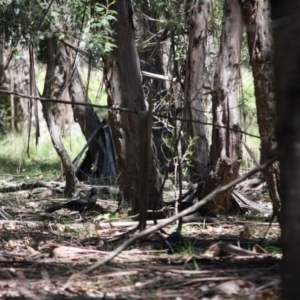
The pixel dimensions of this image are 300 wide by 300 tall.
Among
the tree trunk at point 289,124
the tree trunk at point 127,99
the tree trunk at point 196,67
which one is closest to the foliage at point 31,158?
the tree trunk at point 196,67

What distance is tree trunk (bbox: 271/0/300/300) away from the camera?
153 inches

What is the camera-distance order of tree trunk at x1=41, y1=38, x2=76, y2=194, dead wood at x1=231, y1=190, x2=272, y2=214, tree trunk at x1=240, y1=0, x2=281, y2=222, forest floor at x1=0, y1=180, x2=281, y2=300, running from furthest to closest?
1. tree trunk at x1=41, y1=38, x2=76, y2=194
2. dead wood at x1=231, y1=190, x2=272, y2=214
3. tree trunk at x1=240, y1=0, x2=281, y2=222
4. forest floor at x1=0, y1=180, x2=281, y2=300

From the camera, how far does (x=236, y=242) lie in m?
6.30

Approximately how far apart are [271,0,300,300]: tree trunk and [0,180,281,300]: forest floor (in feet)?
2.34

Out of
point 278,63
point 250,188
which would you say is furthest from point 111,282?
point 250,188

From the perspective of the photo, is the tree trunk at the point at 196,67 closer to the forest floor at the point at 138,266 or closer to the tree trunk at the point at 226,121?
the tree trunk at the point at 226,121

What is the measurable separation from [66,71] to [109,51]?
103 inches

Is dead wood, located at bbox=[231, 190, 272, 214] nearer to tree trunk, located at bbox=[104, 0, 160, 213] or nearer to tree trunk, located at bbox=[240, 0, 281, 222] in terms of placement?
tree trunk, located at bbox=[104, 0, 160, 213]

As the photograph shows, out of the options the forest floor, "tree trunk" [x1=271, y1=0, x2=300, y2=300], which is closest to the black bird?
the forest floor

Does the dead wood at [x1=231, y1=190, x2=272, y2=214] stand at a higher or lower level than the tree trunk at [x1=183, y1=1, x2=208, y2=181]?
lower

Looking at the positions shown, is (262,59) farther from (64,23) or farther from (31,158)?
(31,158)

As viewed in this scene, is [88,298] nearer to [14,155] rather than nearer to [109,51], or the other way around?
[109,51]

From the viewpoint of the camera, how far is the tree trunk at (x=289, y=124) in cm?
388

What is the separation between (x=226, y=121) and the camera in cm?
905
